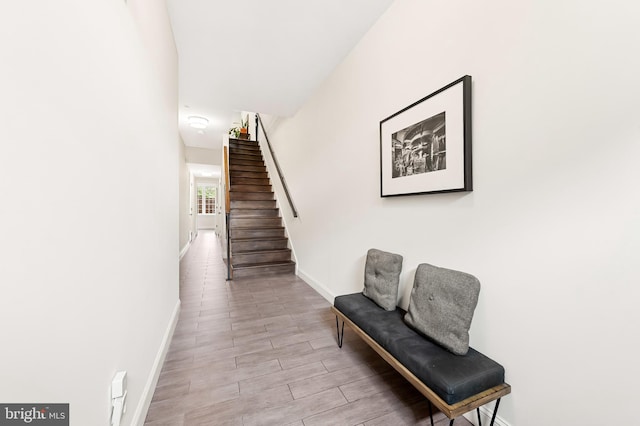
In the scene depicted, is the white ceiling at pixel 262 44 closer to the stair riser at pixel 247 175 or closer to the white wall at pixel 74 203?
the white wall at pixel 74 203

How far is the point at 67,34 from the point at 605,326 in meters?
2.06

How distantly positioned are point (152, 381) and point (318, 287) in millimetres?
2128

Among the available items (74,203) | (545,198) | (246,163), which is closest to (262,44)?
(74,203)

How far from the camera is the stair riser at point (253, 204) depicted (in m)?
5.06

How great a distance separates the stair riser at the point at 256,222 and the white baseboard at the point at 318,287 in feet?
4.49

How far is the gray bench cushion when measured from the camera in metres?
1.13

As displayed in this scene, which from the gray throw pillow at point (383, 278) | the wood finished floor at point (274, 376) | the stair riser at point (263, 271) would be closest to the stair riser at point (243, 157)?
the stair riser at point (263, 271)

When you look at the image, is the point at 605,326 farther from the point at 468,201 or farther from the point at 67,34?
the point at 67,34

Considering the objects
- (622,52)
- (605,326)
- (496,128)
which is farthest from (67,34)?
(605,326)

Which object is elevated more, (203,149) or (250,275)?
(203,149)

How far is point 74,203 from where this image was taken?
2.46ft

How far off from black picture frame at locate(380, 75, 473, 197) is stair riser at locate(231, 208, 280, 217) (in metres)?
3.53

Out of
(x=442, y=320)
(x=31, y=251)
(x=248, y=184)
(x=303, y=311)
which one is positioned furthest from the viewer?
(x=248, y=184)

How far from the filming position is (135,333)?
1.24m
